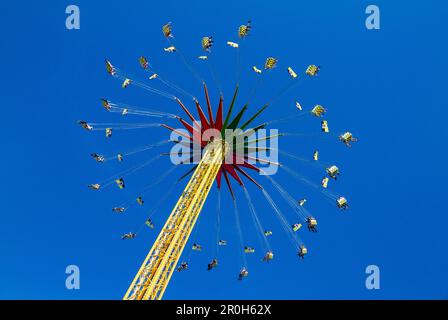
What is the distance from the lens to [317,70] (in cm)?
1959

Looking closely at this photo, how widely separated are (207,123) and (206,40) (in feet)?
A: 14.4

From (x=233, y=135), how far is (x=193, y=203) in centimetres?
565

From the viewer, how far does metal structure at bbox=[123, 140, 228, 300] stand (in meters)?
13.5

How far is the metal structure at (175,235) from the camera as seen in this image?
13.5 meters

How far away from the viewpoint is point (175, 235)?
1516 cm
